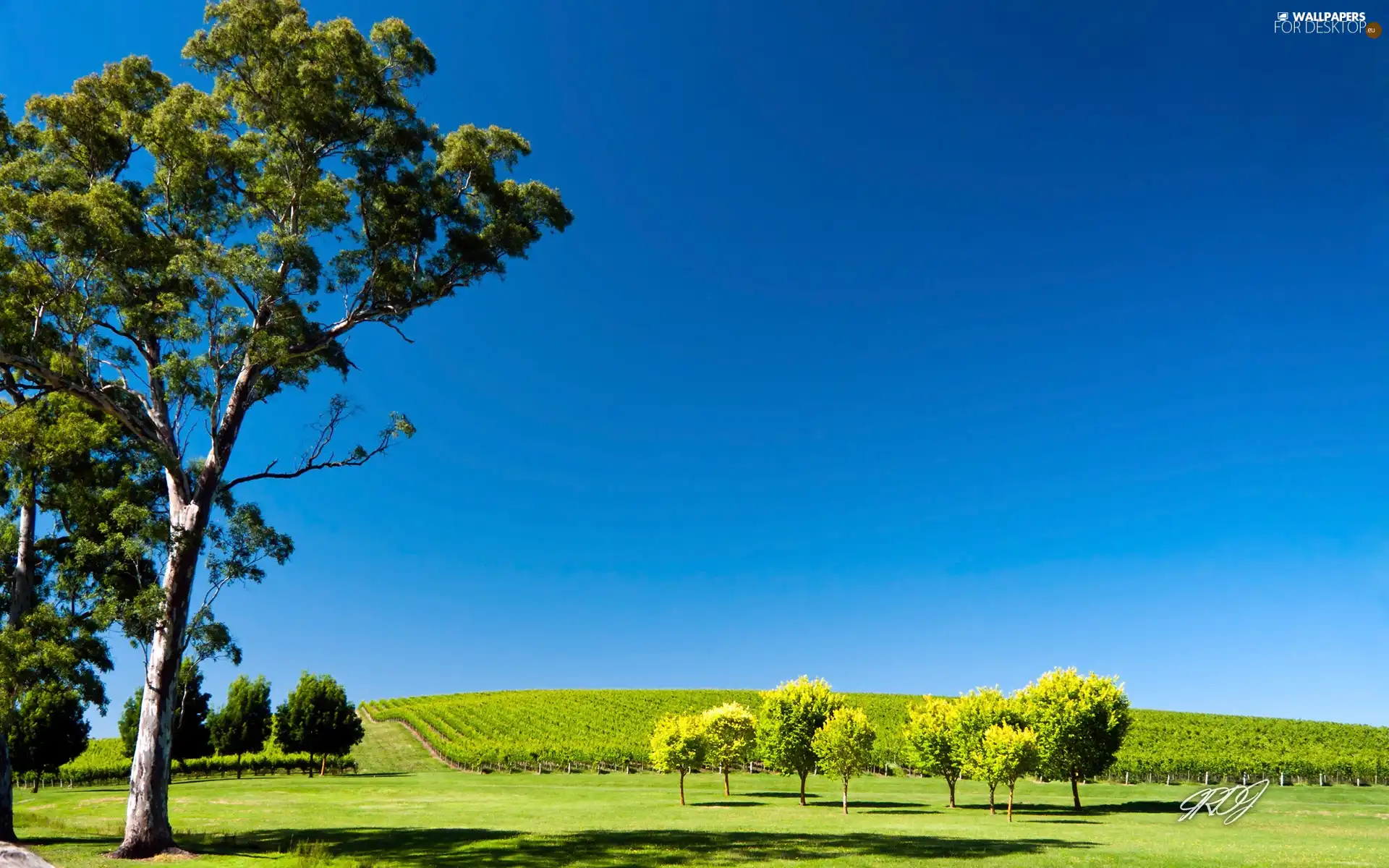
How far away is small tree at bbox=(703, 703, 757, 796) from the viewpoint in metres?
57.4

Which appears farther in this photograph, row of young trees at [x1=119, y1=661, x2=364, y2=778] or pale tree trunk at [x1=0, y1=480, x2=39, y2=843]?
row of young trees at [x1=119, y1=661, x2=364, y2=778]

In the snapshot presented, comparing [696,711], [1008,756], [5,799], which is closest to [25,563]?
[5,799]

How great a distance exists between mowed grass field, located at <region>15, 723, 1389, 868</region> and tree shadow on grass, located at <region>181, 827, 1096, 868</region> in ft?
0.48

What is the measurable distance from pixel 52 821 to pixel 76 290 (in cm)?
2410

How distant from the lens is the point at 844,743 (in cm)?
A: 5053

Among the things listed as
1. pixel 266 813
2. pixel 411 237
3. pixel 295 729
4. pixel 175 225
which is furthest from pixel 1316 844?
Answer: pixel 295 729

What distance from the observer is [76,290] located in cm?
2541

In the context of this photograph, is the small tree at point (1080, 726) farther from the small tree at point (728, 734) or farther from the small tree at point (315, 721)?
the small tree at point (315, 721)

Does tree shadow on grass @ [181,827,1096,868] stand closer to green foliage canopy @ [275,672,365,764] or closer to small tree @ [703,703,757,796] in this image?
small tree @ [703,703,757,796]

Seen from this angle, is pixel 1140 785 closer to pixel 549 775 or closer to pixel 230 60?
pixel 549 775

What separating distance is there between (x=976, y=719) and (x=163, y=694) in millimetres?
51578

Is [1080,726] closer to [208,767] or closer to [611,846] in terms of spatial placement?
[611,846]

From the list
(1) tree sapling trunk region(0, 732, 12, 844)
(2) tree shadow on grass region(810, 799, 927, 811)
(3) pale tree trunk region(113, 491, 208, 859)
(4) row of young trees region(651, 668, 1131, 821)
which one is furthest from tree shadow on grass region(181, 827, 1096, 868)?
(2) tree shadow on grass region(810, 799, 927, 811)

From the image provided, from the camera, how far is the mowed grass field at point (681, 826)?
26.5 m
